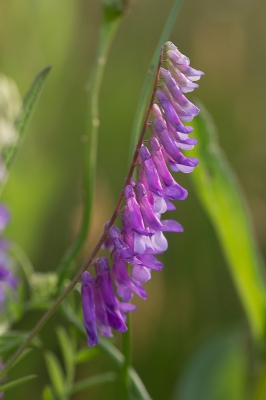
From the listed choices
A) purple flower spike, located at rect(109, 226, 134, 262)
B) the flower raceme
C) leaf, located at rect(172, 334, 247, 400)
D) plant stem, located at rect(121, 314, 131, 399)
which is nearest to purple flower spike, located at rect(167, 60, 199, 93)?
the flower raceme

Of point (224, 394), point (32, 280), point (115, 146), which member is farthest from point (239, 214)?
point (115, 146)

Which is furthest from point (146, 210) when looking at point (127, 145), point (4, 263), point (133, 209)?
point (127, 145)

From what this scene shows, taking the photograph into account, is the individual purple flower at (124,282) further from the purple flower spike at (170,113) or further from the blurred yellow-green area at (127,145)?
the blurred yellow-green area at (127,145)

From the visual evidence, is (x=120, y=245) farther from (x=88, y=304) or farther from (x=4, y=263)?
(x=4, y=263)

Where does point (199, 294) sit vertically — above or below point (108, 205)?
below

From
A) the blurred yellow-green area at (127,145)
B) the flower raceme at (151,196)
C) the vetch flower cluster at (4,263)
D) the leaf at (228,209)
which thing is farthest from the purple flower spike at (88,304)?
the blurred yellow-green area at (127,145)

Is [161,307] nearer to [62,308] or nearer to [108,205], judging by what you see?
[108,205]
